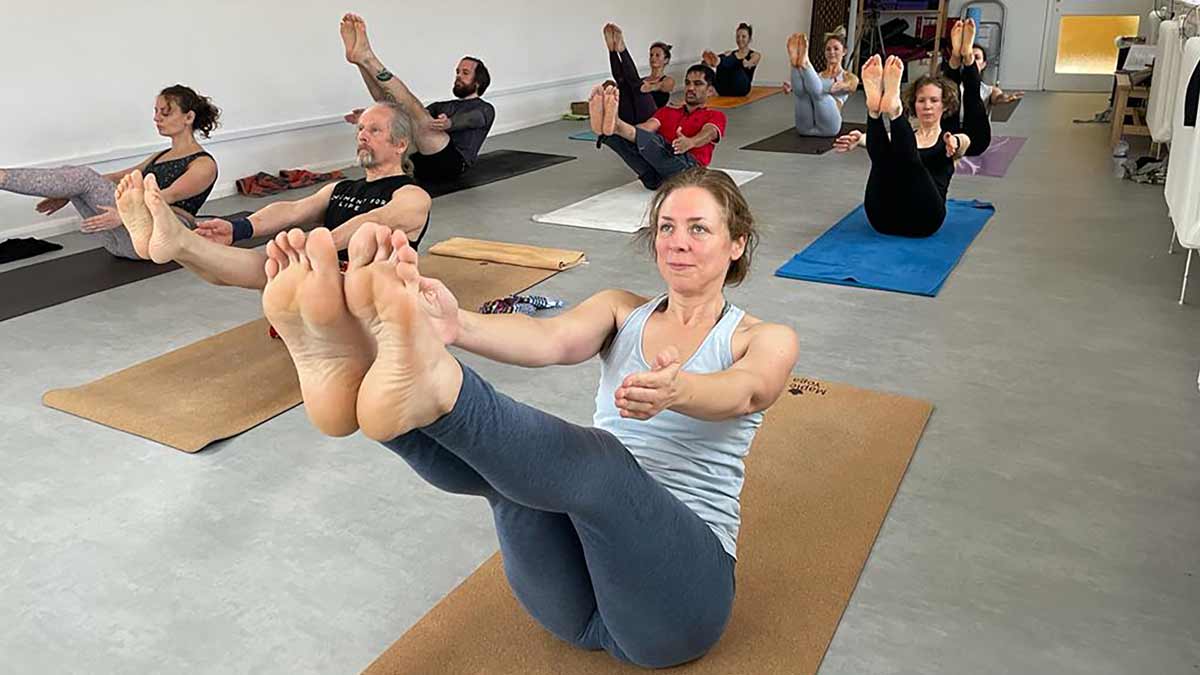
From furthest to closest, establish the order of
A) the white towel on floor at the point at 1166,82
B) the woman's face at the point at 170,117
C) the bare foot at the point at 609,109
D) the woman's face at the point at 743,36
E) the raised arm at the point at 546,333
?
the woman's face at the point at 743,36, the white towel on floor at the point at 1166,82, the bare foot at the point at 609,109, the woman's face at the point at 170,117, the raised arm at the point at 546,333

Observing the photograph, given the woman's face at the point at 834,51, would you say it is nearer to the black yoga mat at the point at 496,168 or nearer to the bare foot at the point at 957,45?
the bare foot at the point at 957,45

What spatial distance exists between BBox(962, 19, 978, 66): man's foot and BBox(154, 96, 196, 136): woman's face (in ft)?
14.3

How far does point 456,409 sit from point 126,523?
57.3 inches

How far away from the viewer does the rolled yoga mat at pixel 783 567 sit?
168 centimetres

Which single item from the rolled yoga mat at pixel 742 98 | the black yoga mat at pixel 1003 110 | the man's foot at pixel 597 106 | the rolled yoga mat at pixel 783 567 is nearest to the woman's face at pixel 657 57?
the rolled yoga mat at pixel 742 98

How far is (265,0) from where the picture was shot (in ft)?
18.9

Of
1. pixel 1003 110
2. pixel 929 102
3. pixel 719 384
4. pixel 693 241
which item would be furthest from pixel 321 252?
pixel 1003 110

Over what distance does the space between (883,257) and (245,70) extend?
12.6 feet

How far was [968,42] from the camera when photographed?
5805mm

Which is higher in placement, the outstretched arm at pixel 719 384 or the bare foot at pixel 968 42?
the outstretched arm at pixel 719 384

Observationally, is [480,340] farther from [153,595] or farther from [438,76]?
[438,76]

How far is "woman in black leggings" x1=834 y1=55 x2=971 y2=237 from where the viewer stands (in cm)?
384

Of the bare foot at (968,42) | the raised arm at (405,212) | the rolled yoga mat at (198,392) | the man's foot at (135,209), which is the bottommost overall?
the rolled yoga mat at (198,392)

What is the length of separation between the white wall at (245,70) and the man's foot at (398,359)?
4.41 metres
